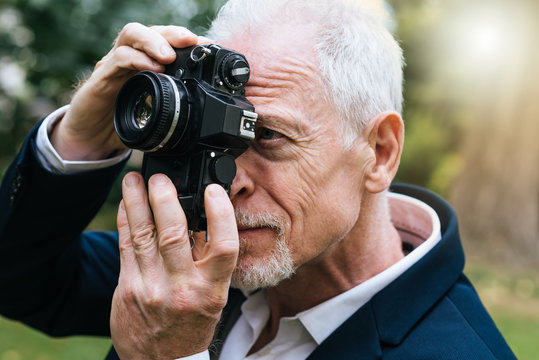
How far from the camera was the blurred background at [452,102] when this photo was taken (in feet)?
16.0

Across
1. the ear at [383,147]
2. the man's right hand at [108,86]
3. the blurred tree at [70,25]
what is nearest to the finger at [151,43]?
the man's right hand at [108,86]

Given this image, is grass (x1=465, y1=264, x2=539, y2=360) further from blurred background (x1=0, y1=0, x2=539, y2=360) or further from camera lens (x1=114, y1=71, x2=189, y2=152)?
camera lens (x1=114, y1=71, x2=189, y2=152)

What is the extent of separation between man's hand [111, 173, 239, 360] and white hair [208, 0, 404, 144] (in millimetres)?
601

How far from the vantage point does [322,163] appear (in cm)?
184

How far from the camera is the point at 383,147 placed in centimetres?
199

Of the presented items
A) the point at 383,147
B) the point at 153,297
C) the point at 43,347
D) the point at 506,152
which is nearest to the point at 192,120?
the point at 153,297

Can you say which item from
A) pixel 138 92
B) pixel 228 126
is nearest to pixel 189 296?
pixel 228 126

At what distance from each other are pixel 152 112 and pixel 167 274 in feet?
1.44

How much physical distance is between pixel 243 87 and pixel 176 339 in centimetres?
75

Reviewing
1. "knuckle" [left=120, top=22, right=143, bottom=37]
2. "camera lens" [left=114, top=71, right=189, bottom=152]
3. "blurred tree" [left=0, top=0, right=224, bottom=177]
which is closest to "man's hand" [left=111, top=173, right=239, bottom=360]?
"camera lens" [left=114, top=71, right=189, bottom=152]

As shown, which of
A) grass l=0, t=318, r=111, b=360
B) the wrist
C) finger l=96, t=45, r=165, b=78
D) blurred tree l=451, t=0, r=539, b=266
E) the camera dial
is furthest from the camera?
blurred tree l=451, t=0, r=539, b=266

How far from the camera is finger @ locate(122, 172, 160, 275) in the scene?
1538 mm

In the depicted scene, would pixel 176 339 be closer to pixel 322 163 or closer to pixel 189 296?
pixel 189 296

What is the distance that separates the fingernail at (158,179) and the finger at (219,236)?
136 mm
